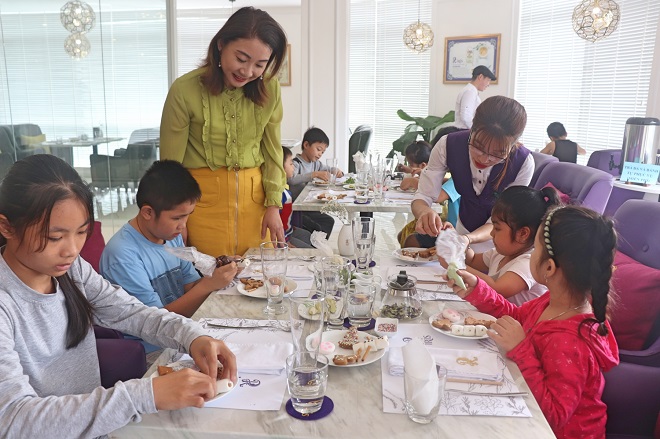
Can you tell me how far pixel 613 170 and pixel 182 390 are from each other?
4.75m

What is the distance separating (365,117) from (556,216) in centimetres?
730

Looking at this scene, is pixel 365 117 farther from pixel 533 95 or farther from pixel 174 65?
pixel 174 65

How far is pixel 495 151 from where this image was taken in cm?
209

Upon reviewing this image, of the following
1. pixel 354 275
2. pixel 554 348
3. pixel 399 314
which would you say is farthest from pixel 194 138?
pixel 554 348

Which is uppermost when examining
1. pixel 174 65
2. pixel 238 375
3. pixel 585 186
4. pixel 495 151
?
pixel 174 65

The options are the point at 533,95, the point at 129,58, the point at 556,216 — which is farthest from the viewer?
the point at 533,95

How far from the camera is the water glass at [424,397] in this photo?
102cm

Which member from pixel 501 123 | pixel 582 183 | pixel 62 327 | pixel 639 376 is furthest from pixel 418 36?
pixel 62 327

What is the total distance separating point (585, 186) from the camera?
106 inches

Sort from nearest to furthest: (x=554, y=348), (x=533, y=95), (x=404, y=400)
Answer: (x=404, y=400) < (x=554, y=348) < (x=533, y=95)

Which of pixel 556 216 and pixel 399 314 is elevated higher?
pixel 556 216

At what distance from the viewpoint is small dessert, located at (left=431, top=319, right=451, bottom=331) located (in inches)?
56.8

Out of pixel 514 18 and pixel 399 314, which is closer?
pixel 399 314

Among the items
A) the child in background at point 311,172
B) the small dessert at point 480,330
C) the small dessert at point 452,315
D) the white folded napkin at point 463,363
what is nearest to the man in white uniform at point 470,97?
the child in background at point 311,172
